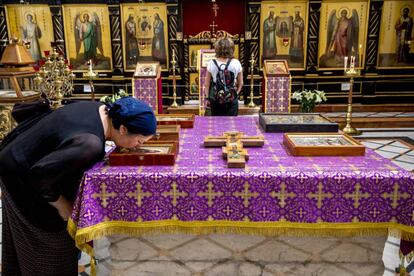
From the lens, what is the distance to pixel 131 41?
1020 centimetres

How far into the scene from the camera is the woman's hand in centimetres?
202

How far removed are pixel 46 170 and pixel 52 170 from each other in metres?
0.03

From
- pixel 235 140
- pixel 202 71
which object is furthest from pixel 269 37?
pixel 235 140

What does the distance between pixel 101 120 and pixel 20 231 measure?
30.4 inches

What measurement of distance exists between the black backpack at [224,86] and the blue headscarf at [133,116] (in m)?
2.62

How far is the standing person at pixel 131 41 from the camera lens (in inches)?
397

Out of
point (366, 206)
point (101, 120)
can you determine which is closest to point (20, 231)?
point (101, 120)

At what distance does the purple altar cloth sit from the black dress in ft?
0.60

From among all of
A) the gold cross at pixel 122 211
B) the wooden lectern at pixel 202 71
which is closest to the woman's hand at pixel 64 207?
the gold cross at pixel 122 211

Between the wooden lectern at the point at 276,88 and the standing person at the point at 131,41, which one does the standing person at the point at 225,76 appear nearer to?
the wooden lectern at the point at 276,88

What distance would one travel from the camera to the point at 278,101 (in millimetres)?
6438

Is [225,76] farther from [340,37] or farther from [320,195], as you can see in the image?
[340,37]

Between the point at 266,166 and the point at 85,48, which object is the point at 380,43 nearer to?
the point at 85,48

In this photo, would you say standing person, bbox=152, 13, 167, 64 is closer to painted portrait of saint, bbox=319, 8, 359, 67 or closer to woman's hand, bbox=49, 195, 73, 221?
painted portrait of saint, bbox=319, 8, 359, 67
